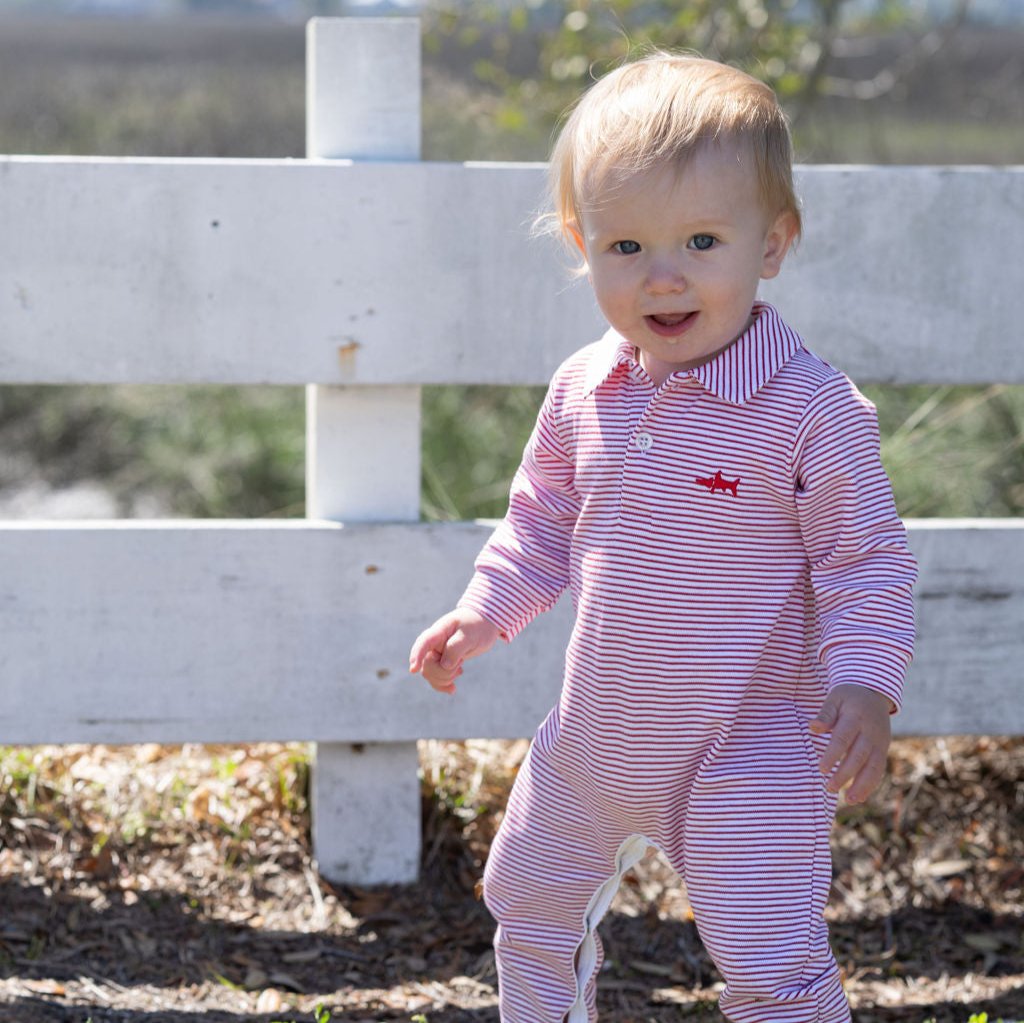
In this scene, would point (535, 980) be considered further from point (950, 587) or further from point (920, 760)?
point (920, 760)

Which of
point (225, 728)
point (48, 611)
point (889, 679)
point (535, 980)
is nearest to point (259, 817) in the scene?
point (225, 728)

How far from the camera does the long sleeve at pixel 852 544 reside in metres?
1.78

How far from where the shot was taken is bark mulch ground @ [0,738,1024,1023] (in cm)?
262

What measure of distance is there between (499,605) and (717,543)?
35cm

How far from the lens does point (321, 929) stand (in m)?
2.85

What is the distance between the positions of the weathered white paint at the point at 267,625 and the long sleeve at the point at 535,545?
0.69m

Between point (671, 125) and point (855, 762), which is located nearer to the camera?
point (855, 762)

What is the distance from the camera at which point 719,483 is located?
1.89m

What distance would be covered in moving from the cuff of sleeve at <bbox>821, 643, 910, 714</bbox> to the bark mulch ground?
3.43 feet

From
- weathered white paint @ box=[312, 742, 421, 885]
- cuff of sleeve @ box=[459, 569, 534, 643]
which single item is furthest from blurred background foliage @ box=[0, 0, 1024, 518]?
cuff of sleeve @ box=[459, 569, 534, 643]

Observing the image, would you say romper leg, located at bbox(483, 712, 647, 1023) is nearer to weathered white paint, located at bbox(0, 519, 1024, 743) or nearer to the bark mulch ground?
the bark mulch ground

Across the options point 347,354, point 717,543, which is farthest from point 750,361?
point 347,354

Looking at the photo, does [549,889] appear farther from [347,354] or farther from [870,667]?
[347,354]

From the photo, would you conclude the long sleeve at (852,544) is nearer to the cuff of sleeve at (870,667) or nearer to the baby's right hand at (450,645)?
the cuff of sleeve at (870,667)
